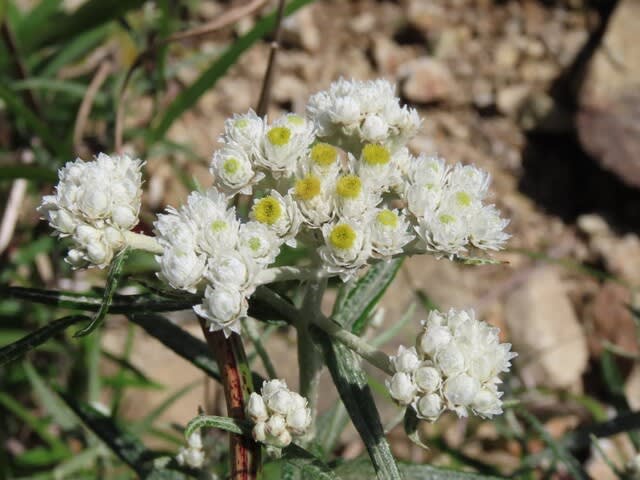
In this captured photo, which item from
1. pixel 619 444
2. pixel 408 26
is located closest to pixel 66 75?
pixel 408 26

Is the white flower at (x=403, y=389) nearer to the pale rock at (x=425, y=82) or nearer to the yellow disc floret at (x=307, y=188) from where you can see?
the yellow disc floret at (x=307, y=188)

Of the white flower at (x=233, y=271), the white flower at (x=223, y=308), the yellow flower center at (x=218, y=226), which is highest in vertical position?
the yellow flower center at (x=218, y=226)

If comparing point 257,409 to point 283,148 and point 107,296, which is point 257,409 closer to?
point 107,296

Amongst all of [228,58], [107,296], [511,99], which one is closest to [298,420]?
[107,296]

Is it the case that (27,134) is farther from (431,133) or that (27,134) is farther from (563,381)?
(563,381)

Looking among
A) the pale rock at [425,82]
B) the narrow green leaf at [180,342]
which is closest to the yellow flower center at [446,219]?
the narrow green leaf at [180,342]

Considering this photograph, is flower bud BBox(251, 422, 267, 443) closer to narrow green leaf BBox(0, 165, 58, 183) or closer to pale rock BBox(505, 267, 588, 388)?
narrow green leaf BBox(0, 165, 58, 183)
